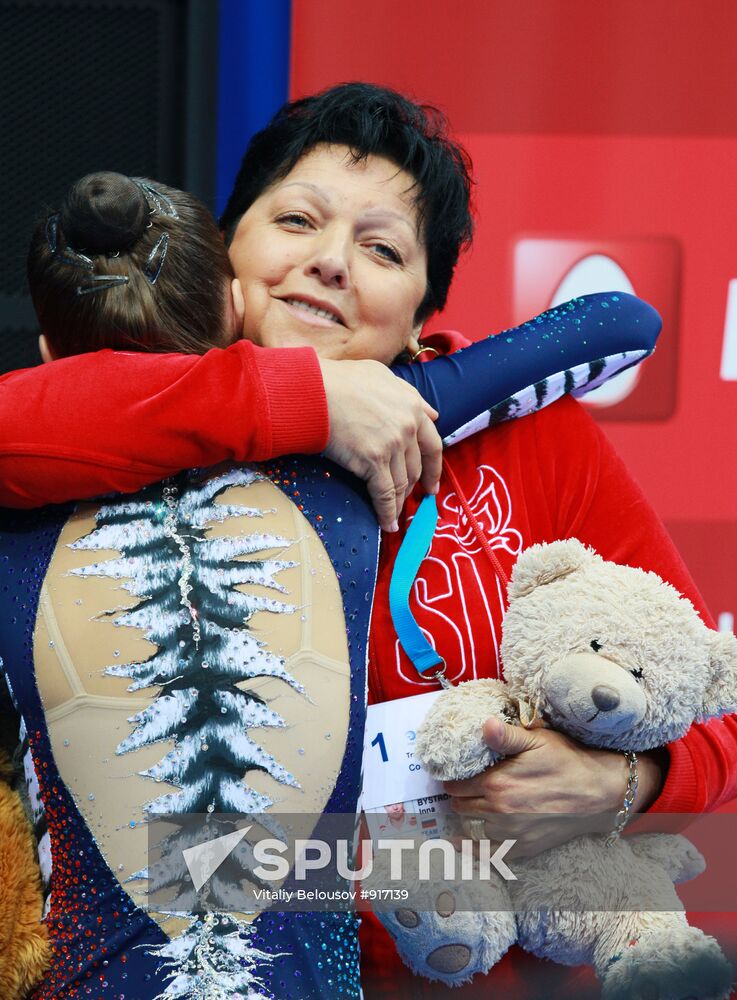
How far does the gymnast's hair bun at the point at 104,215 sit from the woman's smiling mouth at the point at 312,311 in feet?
0.99

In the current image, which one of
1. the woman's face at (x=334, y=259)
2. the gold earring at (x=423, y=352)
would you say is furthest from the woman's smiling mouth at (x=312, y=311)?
the gold earring at (x=423, y=352)

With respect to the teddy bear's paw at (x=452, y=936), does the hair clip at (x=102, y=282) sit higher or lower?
higher

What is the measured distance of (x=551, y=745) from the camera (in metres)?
1.28

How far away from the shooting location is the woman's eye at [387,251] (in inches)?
63.9

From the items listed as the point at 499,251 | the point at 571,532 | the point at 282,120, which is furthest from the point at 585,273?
the point at 571,532

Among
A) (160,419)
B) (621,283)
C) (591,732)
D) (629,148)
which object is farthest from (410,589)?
(629,148)

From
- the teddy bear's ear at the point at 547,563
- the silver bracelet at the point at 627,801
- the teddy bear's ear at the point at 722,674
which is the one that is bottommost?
the silver bracelet at the point at 627,801

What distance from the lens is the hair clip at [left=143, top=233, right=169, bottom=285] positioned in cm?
127

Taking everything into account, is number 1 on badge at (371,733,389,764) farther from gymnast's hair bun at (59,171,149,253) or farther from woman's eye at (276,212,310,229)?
woman's eye at (276,212,310,229)

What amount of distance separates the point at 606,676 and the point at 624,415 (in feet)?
3.93

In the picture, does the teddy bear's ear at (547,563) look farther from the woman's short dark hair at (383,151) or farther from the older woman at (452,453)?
the woman's short dark hair at (383,151)

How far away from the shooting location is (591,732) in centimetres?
125

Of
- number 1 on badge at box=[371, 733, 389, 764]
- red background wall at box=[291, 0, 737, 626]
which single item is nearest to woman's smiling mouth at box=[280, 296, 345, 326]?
number 1 on badge at box=[371, 733, 389, 764]

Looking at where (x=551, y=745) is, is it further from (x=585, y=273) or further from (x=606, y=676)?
(x=585, y=273)
